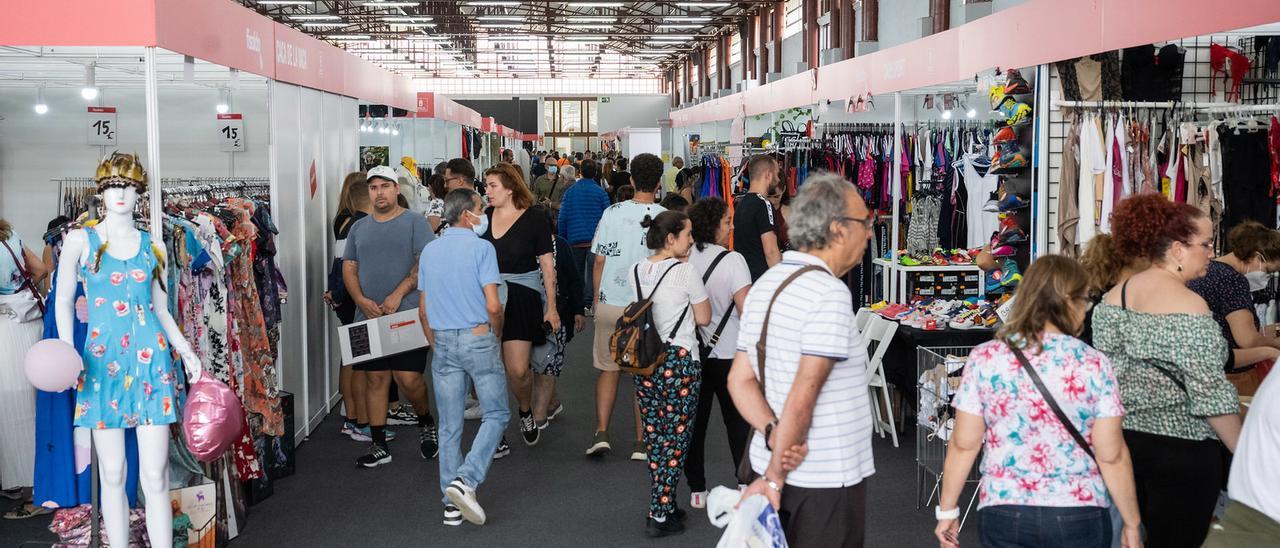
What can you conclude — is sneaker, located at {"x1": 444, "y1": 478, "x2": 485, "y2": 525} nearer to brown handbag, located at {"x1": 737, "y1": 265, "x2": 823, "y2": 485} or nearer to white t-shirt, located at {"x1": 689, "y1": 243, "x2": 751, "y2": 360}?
white t-shirt, located at {"x1": 689, "y1": 243, "x2": 751, "y2": 360}

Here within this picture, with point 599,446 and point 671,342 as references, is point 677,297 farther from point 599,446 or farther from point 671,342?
point 599,446

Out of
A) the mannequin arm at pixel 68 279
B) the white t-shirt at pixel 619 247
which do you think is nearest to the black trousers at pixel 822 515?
the mannequin arm at pixel 68 279

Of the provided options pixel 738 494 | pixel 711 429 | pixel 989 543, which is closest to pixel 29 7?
pixel 738 494

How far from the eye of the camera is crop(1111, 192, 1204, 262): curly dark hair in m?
3.17

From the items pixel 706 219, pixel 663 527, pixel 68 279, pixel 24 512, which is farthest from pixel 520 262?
pixel 24 512

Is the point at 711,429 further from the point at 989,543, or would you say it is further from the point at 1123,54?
the point at 989,543

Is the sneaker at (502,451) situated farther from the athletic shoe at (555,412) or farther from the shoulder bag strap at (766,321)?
the shoulder bag strap at (766,321)

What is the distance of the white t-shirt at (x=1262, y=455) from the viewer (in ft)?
7.56

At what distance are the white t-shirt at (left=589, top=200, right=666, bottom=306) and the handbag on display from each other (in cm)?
244

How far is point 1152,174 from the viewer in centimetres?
524

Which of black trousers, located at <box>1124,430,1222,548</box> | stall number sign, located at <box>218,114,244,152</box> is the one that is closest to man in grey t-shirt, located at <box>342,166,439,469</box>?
stall number sign, located at <box>218,114,244,152</box>

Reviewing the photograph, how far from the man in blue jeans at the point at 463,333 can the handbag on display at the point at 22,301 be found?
164 centimetres

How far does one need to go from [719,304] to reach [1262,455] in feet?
8.00

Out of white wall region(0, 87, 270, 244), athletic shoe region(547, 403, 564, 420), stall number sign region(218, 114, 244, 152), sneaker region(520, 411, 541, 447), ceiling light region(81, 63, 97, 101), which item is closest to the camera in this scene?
sneaker region(520, 411, 541, 447)
